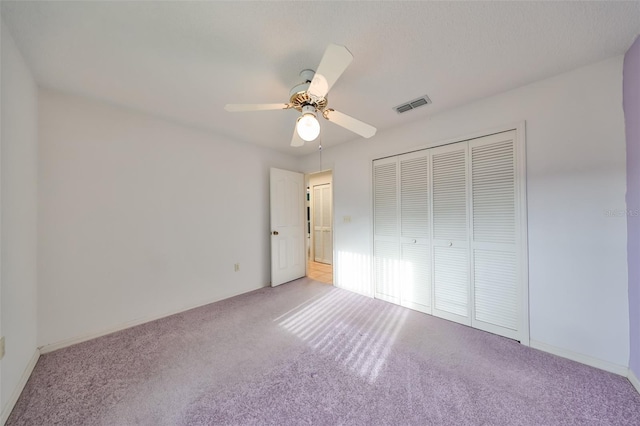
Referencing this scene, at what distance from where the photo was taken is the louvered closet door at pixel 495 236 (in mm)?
2049

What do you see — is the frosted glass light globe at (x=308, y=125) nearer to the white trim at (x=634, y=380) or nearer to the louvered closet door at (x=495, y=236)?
the louvered closet door at (x=495, y=236)

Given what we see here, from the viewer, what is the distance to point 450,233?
2426 mm

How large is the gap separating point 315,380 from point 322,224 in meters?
3.90

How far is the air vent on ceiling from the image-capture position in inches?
86.1

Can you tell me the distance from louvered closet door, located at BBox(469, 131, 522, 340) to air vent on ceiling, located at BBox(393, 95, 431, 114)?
637 mm

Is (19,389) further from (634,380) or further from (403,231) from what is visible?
(634,380)

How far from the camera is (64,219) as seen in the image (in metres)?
2.00

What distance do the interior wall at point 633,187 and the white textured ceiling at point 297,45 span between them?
193 millimetres

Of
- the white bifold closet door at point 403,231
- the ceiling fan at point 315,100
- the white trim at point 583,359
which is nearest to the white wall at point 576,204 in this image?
the white trim at point 583,359

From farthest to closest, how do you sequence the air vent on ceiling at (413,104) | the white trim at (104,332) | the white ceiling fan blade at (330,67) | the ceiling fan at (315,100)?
1. the air vent on ceiling at (413,104)
2. the white trim at (104,332)
3. the ceiling fan at (315,100)
4. the white ceiling fan blade at (330,67)

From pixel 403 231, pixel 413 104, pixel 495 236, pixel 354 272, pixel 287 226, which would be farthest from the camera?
pixel 287 226

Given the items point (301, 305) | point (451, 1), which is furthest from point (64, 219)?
point (451, 1)

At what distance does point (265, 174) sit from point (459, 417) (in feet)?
11.2

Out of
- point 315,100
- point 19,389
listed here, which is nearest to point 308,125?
point 315,100
